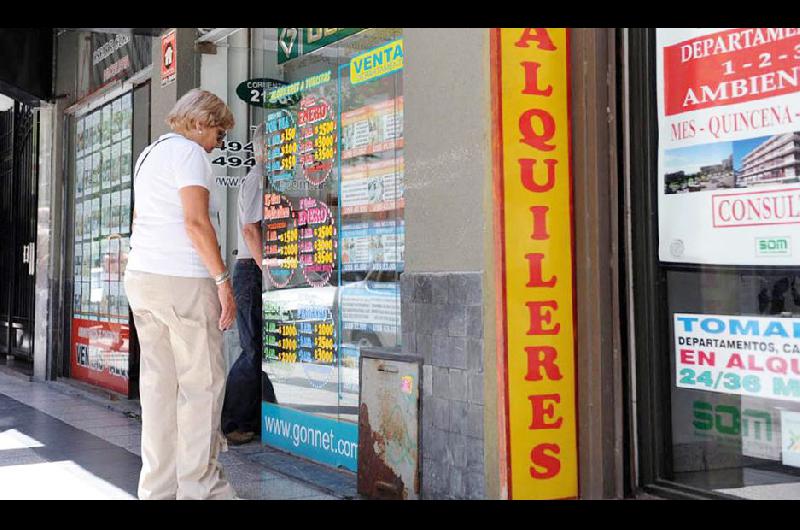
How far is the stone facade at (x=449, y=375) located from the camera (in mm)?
3605

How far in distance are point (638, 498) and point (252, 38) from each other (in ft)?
13.8

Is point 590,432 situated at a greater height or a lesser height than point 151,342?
lesser

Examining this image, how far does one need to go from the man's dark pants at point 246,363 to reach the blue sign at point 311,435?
23 centimetres

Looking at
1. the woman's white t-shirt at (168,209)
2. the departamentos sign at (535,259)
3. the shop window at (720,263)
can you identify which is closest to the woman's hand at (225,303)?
the woman's white t-shirt at (168,209)

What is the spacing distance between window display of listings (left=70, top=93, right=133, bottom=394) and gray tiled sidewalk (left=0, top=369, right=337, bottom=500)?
0.87 metres

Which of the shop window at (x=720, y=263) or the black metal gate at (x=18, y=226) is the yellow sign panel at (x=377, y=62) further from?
the black metal gate at (x=18, y=226)

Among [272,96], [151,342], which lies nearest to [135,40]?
[272,96]

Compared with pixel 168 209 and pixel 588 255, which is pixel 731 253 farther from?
pixel 168 209

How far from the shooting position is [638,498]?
347 cm

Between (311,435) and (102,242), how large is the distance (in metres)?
4.50

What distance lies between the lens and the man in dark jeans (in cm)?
564

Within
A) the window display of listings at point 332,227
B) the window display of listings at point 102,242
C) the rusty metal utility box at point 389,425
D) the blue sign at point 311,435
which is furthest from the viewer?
the window display of listings at point 102,242

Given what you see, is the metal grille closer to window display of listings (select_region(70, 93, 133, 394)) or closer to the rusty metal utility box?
window display of listings (select_region(70, 93, 133, 394))

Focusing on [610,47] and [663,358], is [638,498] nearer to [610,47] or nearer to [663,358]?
[663,358]
